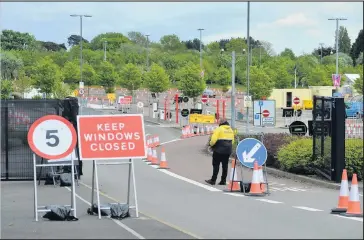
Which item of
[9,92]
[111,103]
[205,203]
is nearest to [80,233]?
[205,203]

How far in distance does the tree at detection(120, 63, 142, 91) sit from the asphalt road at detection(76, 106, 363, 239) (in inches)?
2482

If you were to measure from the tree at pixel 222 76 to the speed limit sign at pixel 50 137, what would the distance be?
86.0m

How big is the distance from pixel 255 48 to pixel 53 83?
1609 inches

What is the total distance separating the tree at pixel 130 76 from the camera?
293 feet

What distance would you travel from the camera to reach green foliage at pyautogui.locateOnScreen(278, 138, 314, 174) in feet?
71.3

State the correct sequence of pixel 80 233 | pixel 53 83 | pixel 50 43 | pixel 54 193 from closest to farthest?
pixel 80 233, pixel 54 193, pixel 53 83, pixel 50 43

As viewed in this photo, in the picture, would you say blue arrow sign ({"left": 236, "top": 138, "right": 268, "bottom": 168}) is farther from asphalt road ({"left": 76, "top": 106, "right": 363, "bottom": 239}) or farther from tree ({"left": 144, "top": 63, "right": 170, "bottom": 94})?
Answer: tree ({"left": 144, "top": 63, "right": 170, "bottom": 94})

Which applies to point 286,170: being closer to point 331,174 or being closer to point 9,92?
point 331,174

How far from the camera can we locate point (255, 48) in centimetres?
10556

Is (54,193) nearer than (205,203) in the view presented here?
No

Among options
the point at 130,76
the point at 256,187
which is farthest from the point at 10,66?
the point at 256,187

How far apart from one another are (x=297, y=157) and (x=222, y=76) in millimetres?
77854

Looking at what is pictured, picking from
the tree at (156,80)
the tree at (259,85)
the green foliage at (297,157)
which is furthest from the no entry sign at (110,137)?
the tree at (156,80)

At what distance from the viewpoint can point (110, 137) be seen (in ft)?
41.3
